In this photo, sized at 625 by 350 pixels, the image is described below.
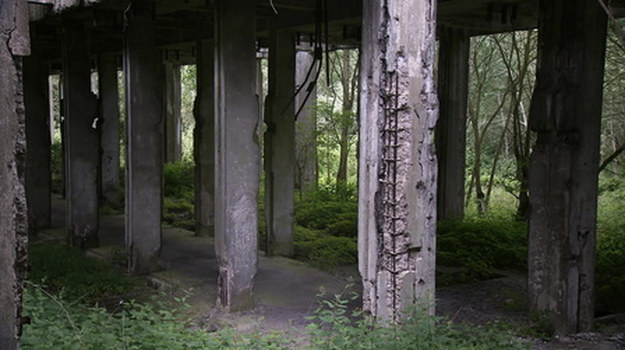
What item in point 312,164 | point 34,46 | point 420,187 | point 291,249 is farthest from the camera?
point 312,164

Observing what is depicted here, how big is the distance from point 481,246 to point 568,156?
16.8ft

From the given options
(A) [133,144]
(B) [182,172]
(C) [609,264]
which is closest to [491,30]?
(C) [609,264]

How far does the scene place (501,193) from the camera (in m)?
21.2

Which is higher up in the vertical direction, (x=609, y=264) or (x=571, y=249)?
(x=571, y=249)

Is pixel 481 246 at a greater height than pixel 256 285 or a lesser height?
greater

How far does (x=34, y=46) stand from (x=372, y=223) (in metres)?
10.4

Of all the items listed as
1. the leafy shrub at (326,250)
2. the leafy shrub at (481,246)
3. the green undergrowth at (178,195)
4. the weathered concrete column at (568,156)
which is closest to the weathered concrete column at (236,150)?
the leafy shrub at (326,250)

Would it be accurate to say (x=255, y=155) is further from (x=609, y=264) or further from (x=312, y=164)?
(x=312, y=164)

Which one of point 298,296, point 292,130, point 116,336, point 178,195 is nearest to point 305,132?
point 178,195

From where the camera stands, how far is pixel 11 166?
3736 millimetres

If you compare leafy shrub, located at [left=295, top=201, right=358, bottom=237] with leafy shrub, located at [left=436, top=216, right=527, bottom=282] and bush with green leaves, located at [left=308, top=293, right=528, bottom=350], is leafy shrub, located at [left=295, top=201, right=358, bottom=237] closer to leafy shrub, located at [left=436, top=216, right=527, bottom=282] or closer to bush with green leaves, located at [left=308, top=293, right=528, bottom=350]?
leafy shrub, located at [left=436, top=216, right=527, bottom=282]

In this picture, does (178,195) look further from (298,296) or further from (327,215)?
(298,296)

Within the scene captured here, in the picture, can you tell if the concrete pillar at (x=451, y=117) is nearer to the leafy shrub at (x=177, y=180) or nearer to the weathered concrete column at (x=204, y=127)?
the weathered concrete column at (x=204, y=127)

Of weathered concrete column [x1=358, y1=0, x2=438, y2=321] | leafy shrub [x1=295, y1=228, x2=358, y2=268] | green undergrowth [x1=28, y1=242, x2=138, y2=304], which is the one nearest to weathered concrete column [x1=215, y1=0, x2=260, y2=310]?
green undergrowth [x1=28, y1=242, x2=138, y2=304]
